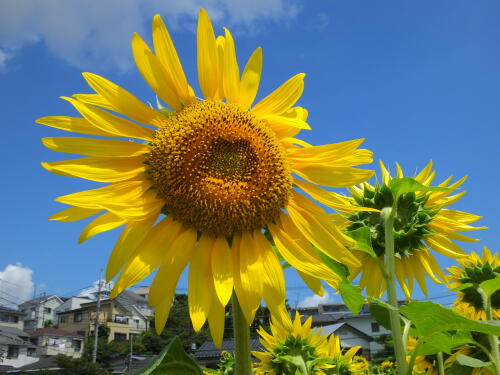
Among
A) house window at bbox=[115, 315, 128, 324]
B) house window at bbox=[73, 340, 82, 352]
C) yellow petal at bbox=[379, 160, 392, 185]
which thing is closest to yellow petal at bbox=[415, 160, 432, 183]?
yellow petal at bbox=[379, 160, 392, 185]

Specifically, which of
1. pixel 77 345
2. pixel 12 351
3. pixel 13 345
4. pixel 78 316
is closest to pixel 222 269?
pixel 13 345

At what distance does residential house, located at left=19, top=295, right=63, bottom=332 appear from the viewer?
81000mm

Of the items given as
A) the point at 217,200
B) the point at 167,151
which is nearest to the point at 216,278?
the point at 217,200

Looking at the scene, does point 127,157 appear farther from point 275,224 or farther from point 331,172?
point 331,172

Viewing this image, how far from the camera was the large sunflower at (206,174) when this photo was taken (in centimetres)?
156

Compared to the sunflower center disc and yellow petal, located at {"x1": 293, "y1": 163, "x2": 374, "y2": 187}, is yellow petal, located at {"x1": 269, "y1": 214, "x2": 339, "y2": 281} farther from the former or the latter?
yellow petal, located at {"x1": 293, "y1": 163, "x2": 374, "y2": 187}

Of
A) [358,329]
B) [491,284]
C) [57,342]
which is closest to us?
[491,284]

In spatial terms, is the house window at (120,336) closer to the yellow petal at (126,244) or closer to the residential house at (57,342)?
the residential house at (57,342)

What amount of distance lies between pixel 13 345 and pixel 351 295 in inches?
2619

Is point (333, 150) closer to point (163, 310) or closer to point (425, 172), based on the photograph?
point (163, 310)

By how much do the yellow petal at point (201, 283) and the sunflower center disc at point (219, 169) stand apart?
6 cm

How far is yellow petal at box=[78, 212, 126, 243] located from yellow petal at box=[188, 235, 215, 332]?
250 mm

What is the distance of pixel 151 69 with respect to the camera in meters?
1.67

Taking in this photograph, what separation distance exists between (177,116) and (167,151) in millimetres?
138
